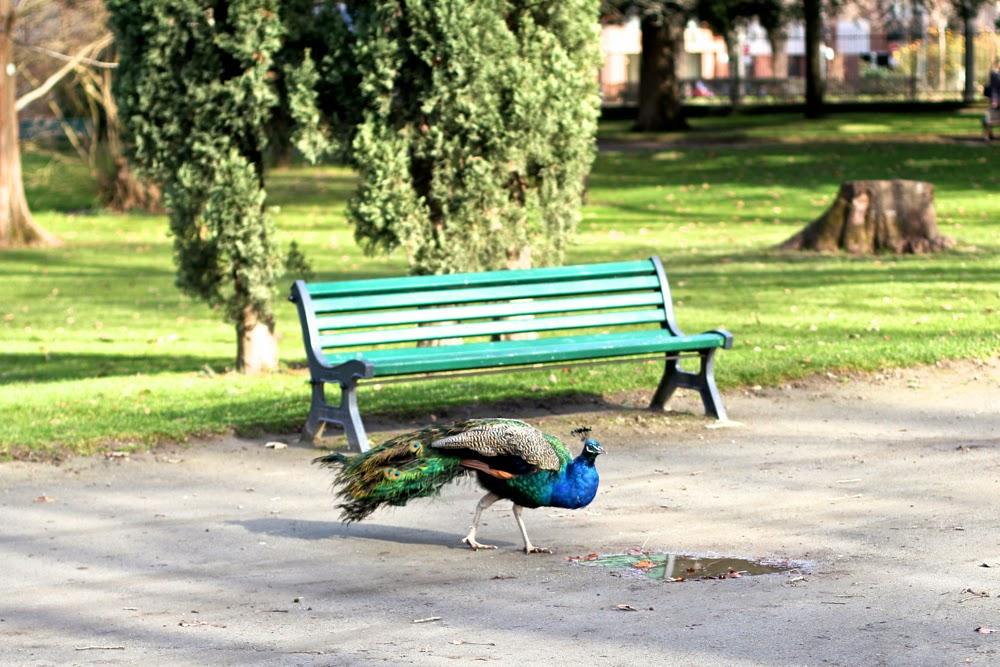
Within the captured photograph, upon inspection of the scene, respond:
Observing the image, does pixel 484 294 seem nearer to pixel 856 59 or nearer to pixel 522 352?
pixel 522 352

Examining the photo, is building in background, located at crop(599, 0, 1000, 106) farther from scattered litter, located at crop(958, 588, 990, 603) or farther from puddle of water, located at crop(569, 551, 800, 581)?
scattered litter, located at crop(958, 588, 990, 603)

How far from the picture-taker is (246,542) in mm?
6988

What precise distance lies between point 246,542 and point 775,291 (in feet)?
32.6

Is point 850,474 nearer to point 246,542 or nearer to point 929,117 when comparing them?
point 246,542

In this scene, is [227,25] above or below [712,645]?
above

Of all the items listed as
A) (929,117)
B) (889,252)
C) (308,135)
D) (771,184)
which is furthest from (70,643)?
(929,117)

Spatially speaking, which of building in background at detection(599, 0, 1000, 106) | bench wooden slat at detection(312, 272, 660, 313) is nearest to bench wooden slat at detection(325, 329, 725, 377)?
bench wooden slat at detection(312, 272, 660, 313)

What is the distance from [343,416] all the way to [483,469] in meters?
2.11

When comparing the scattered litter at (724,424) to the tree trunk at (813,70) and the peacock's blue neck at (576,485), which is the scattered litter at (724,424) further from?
the tree trunk at (813,70)

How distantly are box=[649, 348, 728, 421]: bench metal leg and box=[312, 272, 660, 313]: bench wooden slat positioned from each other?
59cm

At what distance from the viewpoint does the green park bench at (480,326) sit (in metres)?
8.66

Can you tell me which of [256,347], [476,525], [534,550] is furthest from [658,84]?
[534,550]

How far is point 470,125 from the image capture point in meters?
11.3

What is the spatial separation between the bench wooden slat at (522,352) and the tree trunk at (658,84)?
2936 cm
